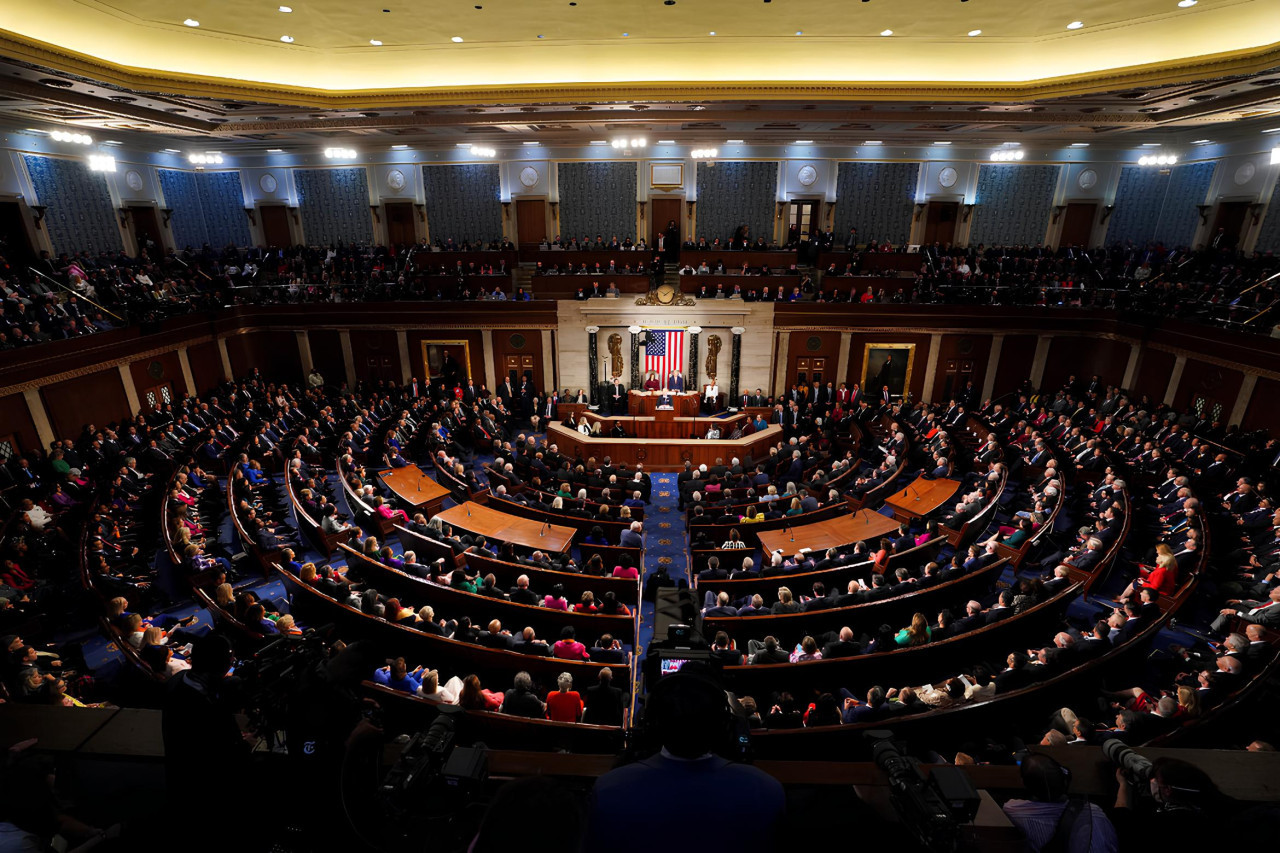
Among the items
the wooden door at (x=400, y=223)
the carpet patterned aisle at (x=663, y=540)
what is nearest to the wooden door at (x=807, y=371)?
the carpet patterned aisle at (x=663, y=540)

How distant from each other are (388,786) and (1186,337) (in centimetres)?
1972

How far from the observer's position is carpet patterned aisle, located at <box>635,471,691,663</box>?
8.76 m

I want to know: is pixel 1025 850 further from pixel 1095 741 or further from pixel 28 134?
pixel 28 134

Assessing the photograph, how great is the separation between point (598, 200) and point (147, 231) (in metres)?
15.3

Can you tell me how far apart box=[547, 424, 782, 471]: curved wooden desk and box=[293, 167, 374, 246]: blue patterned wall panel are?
13.9 metres

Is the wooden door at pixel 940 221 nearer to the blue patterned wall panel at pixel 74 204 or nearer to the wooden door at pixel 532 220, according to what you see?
the wooden door at pixel 532 220

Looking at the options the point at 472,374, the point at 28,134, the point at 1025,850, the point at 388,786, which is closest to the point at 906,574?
the point at 1025,850

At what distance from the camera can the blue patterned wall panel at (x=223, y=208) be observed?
2156cm

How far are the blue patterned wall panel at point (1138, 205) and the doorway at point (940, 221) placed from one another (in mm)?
5326

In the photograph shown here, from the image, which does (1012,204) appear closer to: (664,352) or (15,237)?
(664,352)

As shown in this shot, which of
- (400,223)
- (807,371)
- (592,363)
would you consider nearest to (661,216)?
(592,363)

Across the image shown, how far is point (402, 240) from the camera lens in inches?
885

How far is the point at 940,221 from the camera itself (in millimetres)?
21203

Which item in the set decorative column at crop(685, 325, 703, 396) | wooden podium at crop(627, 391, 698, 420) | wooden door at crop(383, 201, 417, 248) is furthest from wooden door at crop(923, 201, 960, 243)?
wooden door at crop(383, 201, 417, 248)
